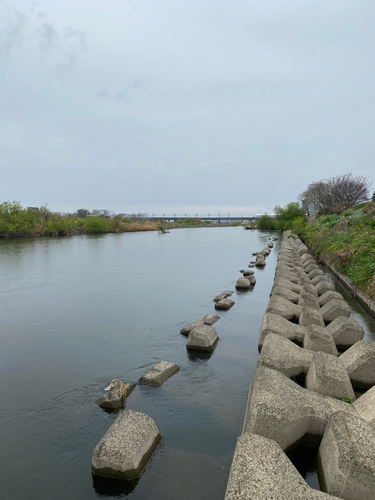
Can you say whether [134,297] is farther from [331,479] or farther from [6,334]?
[331,479]

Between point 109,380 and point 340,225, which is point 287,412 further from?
point 340,225

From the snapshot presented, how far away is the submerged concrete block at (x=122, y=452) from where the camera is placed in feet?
11.3

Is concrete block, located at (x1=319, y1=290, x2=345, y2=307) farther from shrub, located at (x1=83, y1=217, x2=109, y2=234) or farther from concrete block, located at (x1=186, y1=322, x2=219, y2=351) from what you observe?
shrub, located at (x1=83, y1=217, x2=109, y2=234)

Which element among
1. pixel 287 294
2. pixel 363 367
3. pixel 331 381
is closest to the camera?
pixel 331 381

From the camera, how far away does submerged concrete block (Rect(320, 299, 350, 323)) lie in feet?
25.4

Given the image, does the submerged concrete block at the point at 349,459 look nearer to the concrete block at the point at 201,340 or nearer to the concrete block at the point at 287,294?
the concrete block at the point at 201,340

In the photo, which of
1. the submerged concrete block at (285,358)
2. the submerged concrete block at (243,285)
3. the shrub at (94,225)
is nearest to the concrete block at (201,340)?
the submerged concrete block at (285,358)

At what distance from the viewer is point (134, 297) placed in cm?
1218

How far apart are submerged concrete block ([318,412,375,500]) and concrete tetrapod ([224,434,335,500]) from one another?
0.38 m

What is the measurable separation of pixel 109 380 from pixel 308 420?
12.0 feet

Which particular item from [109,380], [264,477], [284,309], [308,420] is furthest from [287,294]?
[264,477]

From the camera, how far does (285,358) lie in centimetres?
495

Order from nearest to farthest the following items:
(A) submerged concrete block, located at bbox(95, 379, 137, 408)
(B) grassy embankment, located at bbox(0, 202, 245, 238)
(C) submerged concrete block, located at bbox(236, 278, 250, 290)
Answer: (A) submerged concrete block, located at bbox(95, 379, 137, 408) → (C) submerged concrete block, located at bbox(236, 278, 250, 290) → (B) grassy embankment, located at bbox(0, 202, 245, 238)

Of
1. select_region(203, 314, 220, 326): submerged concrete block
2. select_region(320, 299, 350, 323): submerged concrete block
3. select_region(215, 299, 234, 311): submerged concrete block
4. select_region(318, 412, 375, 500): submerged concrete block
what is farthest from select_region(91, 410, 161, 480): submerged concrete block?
select_region(215, 299, 234, 311): submerged concrete block
